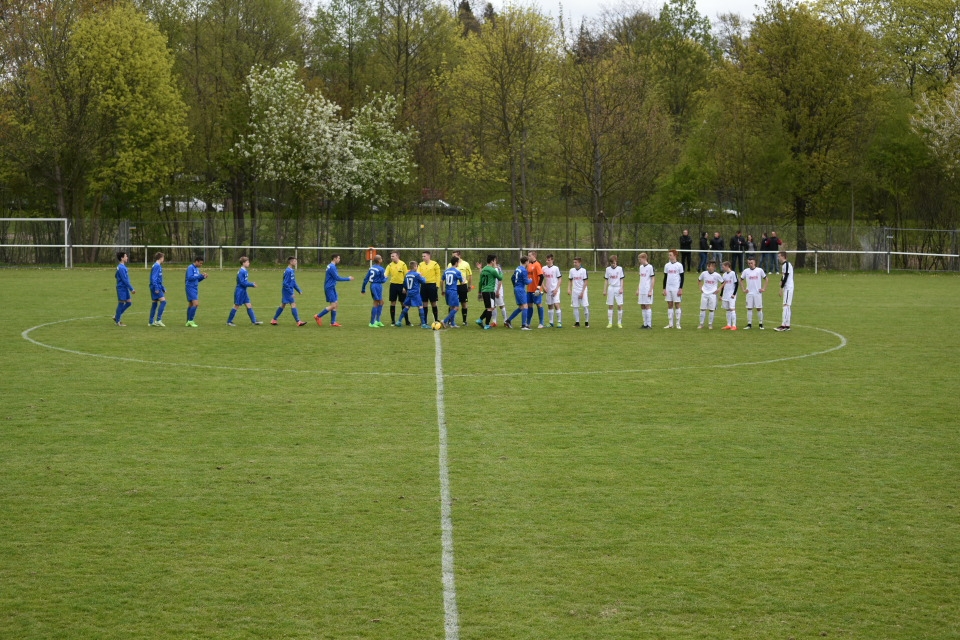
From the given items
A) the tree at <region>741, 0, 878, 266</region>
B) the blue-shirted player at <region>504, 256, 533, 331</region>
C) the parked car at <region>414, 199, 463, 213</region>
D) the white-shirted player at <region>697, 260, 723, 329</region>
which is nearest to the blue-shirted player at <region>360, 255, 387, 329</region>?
the blue-shirted player at <region>504, 256, 533, 331</region>

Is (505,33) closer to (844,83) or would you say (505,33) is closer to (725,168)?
(725,168)

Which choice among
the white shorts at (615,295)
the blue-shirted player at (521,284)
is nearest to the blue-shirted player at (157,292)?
the blue-shirted player at (521,284)

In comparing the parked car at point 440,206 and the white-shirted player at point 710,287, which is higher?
the parked car at point 440,206

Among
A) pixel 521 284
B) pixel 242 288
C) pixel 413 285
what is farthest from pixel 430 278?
pixel 242 288

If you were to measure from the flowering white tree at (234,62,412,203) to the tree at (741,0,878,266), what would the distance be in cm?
1940

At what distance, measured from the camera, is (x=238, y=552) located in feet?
29.2

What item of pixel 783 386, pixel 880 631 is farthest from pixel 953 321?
pixel 880 631

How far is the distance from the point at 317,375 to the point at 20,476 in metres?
7.26

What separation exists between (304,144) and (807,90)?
25.3 metres

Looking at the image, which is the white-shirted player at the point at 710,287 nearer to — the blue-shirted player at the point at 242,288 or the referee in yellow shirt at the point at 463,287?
the referee in yellow shirt at the point at 463,287

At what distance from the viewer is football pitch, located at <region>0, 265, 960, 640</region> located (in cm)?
774

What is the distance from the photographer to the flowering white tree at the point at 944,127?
50.5 meters

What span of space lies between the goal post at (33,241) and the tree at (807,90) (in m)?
34.4

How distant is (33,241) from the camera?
49.8 metres
